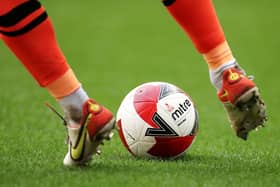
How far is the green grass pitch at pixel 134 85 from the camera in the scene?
4336mm

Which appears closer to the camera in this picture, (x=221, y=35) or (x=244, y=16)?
(x=221, y=35)

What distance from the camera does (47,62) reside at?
4246mm

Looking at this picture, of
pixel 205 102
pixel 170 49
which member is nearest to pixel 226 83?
pixel 205 102

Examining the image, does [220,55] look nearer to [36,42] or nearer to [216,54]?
[216,54]

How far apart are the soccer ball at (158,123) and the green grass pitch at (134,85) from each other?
0.39ft

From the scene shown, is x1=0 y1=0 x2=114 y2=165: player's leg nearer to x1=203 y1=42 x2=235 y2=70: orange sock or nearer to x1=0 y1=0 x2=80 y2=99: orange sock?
x1=0 y1=0 x2=80 y2=99: orange sock

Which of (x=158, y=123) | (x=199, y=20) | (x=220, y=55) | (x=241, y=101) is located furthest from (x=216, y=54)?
(x=158, y=123)

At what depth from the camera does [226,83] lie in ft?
14.8

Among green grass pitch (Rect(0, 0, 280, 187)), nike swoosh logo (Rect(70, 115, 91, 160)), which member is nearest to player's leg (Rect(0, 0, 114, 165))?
nike swoosh logo (Rect(70, 115, 91, 160))

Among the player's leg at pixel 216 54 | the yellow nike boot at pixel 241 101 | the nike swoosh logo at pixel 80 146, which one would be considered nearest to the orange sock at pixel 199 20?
the player's leg at pixel 216 54

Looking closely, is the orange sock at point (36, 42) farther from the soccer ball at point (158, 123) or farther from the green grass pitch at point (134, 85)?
the soccer ball at point (158, 123)

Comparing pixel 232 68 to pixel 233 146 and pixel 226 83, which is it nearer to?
pixel 226 83

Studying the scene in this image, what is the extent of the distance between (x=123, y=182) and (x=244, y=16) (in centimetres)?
1224

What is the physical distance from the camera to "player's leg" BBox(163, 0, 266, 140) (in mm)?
4512
